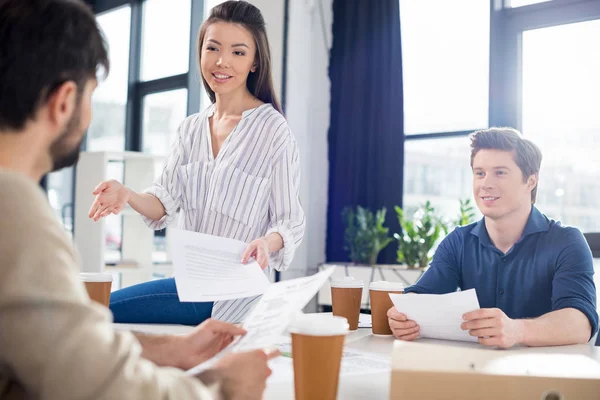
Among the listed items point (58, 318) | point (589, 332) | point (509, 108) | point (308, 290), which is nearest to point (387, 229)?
point (509, 108)

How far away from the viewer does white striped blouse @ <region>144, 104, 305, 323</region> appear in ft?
5.90

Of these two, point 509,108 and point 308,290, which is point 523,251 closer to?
point 308,290

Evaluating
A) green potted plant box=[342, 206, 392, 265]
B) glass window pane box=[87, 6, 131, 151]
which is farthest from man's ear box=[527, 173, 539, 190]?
glass window pane box=[87, 6, 131, 151]

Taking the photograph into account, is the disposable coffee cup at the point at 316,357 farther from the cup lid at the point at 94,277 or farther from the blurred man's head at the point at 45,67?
the cup lid at the point at 94,277

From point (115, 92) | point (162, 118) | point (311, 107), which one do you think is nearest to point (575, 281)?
point (311, 107)

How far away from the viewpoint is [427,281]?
70.6 inches

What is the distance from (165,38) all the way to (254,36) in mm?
4137

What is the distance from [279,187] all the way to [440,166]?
267 cm

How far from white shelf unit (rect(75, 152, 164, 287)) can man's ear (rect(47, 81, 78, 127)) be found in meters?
3.63

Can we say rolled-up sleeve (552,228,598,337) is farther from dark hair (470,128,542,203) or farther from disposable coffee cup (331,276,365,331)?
Result: disposable coffee cup (331,276,365,331)

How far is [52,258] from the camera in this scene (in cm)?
56

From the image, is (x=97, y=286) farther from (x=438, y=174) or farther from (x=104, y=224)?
(x=438, y=174)

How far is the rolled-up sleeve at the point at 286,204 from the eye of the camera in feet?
5.74

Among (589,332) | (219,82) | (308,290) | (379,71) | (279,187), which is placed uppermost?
(379,71)
